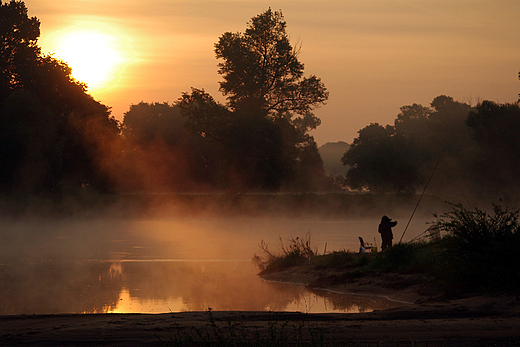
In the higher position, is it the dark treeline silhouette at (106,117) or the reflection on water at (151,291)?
the dark treeline silhouette at (106,117)

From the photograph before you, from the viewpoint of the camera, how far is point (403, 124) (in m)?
148

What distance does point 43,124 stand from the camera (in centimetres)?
4884

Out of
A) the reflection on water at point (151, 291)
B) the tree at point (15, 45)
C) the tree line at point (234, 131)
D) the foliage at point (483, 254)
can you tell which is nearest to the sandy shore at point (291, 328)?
the foliage at point (483, 254)

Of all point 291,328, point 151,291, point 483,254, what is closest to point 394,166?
point 151,291

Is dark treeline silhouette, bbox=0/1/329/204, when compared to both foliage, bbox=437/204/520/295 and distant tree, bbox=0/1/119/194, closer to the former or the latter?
distant tree, bbox=0/1/119/194

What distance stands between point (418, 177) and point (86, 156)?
35.5m

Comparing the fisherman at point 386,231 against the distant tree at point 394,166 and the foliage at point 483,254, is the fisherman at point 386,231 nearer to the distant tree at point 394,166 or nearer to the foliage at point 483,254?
the foliage at point 483,254

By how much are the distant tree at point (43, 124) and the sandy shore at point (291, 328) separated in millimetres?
38787

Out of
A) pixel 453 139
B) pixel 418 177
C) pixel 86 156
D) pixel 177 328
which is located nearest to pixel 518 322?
pixel 177 328

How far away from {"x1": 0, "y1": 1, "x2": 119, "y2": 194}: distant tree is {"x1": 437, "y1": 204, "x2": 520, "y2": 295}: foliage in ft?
129

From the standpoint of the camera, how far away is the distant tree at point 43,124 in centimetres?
4756

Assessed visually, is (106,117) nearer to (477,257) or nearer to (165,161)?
(165,161)

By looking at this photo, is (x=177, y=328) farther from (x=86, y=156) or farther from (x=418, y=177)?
(x=418, y=177)

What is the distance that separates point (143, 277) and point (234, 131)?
126 feet
